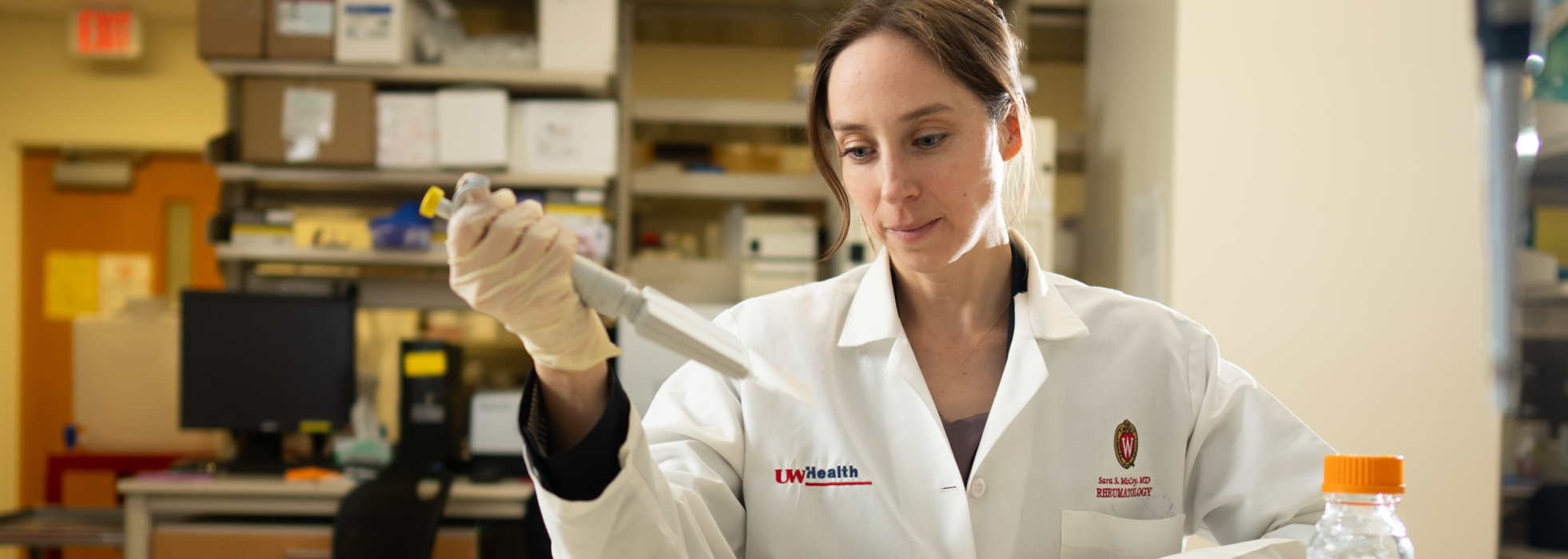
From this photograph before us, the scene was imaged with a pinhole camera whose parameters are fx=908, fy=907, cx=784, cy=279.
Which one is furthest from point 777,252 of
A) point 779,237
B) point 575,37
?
point 575,37

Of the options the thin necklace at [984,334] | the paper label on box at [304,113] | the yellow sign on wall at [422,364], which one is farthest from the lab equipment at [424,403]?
the thin necklace at [984,334]

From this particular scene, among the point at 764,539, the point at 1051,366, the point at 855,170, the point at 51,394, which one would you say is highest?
the point at 855,170

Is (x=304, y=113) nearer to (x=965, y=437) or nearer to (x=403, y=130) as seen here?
(x=403, y=130)

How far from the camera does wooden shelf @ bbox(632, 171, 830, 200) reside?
10.0 feet

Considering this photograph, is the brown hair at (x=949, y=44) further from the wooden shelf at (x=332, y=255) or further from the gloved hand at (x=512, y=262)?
the wooden shelf at (x=332, y=255)

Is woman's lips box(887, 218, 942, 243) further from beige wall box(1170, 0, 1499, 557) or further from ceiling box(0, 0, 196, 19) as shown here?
ceiling box(0, 0, 196, 19)

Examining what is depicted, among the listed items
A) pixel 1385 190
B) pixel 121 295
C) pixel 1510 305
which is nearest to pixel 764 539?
→ pixel 1510 305

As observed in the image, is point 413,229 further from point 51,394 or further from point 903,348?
point 51,394

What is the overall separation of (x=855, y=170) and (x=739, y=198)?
2291 mm

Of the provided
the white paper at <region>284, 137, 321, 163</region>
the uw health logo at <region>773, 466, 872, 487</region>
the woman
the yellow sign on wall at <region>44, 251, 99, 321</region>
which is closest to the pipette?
the woman

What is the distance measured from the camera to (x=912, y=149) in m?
0.93

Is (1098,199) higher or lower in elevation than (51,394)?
higher

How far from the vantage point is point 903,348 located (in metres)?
1.02

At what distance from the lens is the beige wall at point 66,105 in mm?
4074
